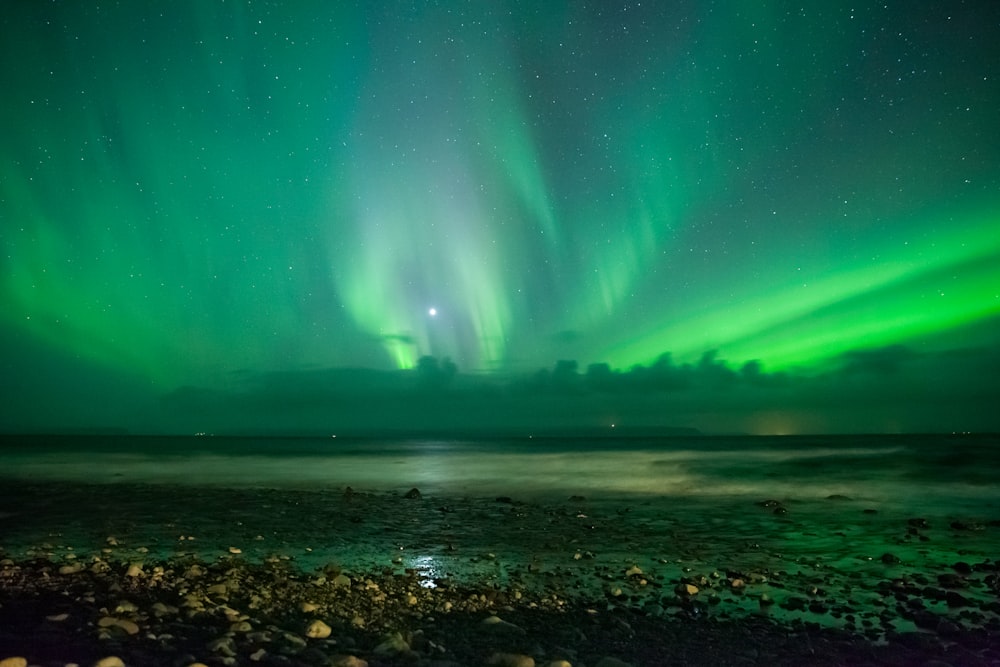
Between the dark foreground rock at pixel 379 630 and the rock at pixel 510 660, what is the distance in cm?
2

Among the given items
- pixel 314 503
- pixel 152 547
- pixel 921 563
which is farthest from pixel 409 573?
pixel 314 503

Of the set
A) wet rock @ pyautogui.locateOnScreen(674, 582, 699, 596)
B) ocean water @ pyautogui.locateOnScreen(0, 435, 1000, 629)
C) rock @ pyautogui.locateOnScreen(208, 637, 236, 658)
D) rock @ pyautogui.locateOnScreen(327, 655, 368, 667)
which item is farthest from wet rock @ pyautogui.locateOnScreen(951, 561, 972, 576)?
rock @ pyautogui.locateOnScreen(208, 637, 236, 658)

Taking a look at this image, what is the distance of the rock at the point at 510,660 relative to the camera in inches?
281

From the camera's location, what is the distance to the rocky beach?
304 inches

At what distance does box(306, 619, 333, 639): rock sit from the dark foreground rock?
14 mm

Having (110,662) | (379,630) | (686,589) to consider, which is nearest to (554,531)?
(686,589)

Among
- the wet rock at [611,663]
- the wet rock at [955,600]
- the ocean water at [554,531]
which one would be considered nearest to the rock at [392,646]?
the wet rock at [611,663]

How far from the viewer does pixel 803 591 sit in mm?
11219

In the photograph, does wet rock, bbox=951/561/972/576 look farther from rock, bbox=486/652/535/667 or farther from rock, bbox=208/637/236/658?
rock, bbox=208/637/236/658

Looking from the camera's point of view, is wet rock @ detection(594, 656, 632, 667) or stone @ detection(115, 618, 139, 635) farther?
stone @ detection(115, 618, 139, 635)

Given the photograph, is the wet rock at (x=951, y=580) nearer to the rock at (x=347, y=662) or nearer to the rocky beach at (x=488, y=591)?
the rocky beach at (x=488, y=591)

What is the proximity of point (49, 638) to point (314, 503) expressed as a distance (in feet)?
59.1

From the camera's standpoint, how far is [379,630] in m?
8.31

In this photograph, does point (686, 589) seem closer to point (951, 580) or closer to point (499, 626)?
point (499, 626)
